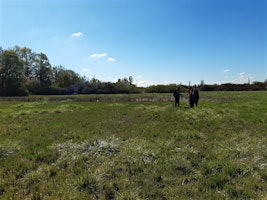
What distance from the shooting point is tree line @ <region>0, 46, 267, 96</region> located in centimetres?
5612

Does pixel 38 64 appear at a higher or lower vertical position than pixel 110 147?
higher

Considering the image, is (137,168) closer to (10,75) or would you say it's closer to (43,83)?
(10,75)

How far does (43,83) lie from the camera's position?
66750 millimetres

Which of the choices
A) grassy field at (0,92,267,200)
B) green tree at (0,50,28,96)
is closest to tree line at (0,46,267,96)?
green tree at (0,50,28,96)

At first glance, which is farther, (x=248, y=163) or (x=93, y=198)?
(x=248, y=163)

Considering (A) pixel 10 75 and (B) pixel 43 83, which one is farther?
(B) pixel 43 83

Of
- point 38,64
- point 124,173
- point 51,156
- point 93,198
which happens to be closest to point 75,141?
point 51,156

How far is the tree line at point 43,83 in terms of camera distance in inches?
2210

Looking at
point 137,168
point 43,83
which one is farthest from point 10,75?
point 137,168

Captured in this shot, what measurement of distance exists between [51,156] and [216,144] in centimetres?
537

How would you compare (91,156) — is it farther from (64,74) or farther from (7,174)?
(64,74)

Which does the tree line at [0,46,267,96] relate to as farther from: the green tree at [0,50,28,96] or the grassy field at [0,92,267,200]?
the grassy field at [0,92,267,200]

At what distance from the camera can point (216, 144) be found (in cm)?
711

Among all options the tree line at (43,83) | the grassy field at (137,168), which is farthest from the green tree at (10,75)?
the grassy field at (137,168)
